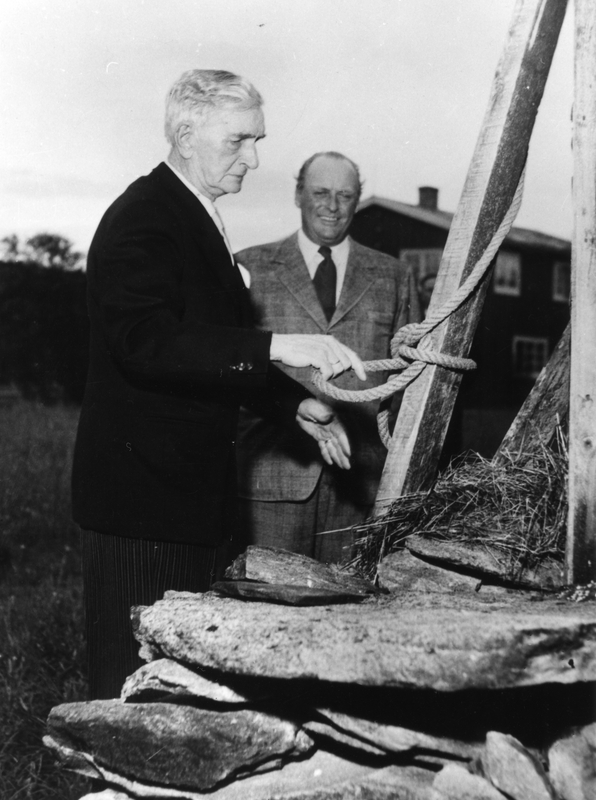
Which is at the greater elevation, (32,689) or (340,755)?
(340,755)

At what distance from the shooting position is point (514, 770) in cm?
179

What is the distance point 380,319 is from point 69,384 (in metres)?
8.13

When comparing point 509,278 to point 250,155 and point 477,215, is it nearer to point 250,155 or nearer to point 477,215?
point 477,215

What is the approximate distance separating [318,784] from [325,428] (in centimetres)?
119

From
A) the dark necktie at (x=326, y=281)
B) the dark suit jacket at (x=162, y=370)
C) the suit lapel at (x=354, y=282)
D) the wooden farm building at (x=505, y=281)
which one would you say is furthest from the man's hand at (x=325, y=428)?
the wooden farm building at (x=505, y=281)

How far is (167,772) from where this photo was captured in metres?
2.01

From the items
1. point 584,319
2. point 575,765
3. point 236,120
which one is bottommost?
point 575,765

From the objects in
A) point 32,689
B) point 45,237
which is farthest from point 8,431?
point 32,689

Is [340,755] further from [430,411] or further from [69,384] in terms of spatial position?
[69,384]

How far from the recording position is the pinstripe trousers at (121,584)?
2.51m

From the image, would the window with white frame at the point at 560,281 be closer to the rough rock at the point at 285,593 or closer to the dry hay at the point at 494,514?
the dry hay at the point at 494,514

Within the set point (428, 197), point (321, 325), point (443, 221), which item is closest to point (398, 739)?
point (321, 325)

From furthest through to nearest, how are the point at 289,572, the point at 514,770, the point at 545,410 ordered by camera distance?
the point at 545,410
the point at 289,572
the point at 514,770

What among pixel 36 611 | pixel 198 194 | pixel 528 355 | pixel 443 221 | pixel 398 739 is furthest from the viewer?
pixel 528 355
